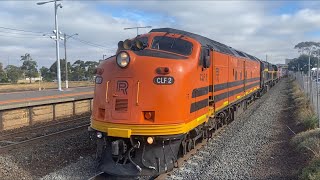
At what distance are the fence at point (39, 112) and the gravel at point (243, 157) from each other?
9.82 m

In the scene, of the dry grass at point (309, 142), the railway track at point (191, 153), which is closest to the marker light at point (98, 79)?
the railway track at point (191, 153)

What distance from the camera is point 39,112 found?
1905 centimetres

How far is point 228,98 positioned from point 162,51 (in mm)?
5955

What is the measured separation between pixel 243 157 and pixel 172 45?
3.81 meters

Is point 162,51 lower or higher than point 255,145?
higher

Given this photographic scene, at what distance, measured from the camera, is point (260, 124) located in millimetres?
15391

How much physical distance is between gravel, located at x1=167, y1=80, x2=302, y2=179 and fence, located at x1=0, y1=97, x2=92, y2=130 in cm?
982

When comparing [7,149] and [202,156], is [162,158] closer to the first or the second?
[202,156]

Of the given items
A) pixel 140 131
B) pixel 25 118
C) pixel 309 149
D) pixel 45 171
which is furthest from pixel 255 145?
pixel 25 118

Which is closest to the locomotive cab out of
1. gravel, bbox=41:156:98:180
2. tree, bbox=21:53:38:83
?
gravel, bbox=41:156:98:180

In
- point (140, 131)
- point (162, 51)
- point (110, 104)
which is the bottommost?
point (140, 131)

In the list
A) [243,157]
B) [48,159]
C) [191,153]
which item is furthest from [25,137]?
[243,157]

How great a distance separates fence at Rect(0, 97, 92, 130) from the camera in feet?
54.0

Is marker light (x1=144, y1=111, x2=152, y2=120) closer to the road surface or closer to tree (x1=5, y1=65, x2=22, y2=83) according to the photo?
the road surface
